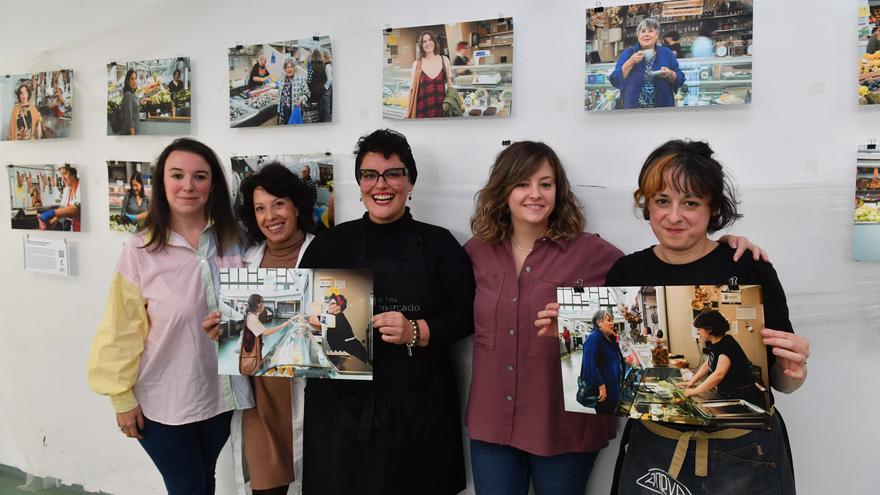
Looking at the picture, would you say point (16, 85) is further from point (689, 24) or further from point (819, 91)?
point (819, 91)

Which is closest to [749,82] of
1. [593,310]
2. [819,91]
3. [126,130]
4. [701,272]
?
[819,91]

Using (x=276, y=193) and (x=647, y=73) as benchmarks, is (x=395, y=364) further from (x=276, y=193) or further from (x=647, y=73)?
(x=647, y=73)

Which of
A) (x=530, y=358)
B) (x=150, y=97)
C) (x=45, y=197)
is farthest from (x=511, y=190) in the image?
(x=45, y=197)

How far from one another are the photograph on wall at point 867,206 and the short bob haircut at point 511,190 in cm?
75

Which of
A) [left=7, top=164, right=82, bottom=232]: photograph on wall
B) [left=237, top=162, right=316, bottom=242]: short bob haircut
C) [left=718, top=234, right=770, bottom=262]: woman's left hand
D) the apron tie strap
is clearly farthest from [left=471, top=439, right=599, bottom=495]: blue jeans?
[left=7, top=164, right=82, bottom=232]: photograph on wall

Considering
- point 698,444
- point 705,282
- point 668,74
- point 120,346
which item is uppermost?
point 668,74

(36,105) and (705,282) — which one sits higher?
(36,105)

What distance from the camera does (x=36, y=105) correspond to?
9.12 ft

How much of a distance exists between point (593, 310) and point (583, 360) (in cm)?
13

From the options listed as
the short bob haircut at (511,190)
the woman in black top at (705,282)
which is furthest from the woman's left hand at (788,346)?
the short bob haircut at (511,190)

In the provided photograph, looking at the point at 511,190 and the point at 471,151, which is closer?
the point at 511,190

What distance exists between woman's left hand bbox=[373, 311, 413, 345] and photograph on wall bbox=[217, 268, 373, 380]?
0.03 metres

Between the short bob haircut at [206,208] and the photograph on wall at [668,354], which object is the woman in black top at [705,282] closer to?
the photograph on wall at [668,354]

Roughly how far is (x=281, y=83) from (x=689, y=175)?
1577mm
